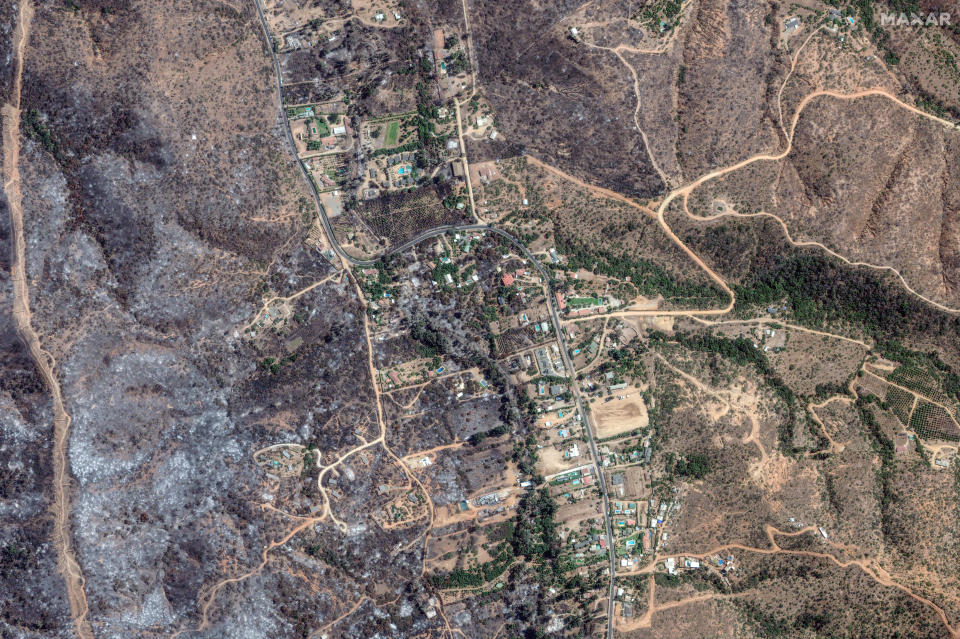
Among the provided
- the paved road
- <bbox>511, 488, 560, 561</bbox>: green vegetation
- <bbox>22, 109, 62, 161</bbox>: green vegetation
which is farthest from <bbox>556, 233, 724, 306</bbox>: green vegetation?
<bbox>22, 109, 62, 161</bbox>: green vegetation

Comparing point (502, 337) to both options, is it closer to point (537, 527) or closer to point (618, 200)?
point (618, 200)

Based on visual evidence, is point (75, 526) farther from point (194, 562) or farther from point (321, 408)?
point (321, 408)

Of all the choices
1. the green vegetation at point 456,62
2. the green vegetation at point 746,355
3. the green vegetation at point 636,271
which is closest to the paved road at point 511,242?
the green vegetation at point 636,271

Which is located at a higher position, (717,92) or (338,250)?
(717,92)

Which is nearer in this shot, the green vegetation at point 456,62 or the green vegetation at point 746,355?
the green vegetation at point 746,355

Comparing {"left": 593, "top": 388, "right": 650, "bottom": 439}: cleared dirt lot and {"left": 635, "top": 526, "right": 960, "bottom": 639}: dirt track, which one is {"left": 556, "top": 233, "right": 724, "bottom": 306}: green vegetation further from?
{"left": 635, "top": 526, "right": 960, "bottom": 639}: dirt track

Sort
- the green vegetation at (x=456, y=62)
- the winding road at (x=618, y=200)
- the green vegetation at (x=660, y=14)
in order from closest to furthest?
the winding road at (x=618, y=200) → the green vegetation at (x=660, y=14) → the green vegetation at (x=456, y=62)

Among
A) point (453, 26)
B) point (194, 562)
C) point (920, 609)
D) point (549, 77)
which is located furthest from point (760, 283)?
point (194, 562)

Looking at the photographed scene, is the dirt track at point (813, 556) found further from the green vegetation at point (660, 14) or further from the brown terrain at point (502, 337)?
the green vegetation at point (660, 14)
